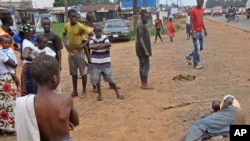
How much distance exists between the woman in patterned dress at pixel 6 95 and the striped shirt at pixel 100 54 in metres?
1.93

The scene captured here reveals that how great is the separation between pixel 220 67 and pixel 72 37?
4.49m

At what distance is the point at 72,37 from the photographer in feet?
23.4

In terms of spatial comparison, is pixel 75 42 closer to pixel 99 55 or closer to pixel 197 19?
pixel 99 55

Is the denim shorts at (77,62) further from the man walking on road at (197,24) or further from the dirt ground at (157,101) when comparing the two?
the man walking on road at (197,24)

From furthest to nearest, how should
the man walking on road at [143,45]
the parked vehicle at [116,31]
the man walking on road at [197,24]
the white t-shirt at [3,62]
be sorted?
the parked vehicle at [116,31], the man walking on road at [197,24], the man walking on road at [143,45], the white t-shirt at [3,62]

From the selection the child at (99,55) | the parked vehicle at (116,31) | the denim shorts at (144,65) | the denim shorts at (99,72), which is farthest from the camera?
the parked vehicle at (116,31)

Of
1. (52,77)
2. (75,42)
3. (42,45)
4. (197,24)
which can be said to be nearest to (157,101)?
(75,42)

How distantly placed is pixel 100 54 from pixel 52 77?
4506 millimetres

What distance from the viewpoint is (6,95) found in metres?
5.31

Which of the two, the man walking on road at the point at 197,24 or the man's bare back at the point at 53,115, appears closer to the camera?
the man's bare back at the point at 53,115

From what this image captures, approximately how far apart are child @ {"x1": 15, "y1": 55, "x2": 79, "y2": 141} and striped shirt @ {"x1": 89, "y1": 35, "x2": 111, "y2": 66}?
445 centimetres

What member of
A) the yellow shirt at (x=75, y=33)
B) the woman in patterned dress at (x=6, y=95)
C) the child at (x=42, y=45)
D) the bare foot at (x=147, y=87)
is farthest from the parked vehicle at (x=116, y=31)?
the child at (x=42, y=45)

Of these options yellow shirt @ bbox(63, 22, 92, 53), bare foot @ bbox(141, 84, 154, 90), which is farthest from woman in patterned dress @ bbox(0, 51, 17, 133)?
bare foot @ bbox(141, 84, 154, 90)

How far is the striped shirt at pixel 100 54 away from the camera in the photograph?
6.89 m
